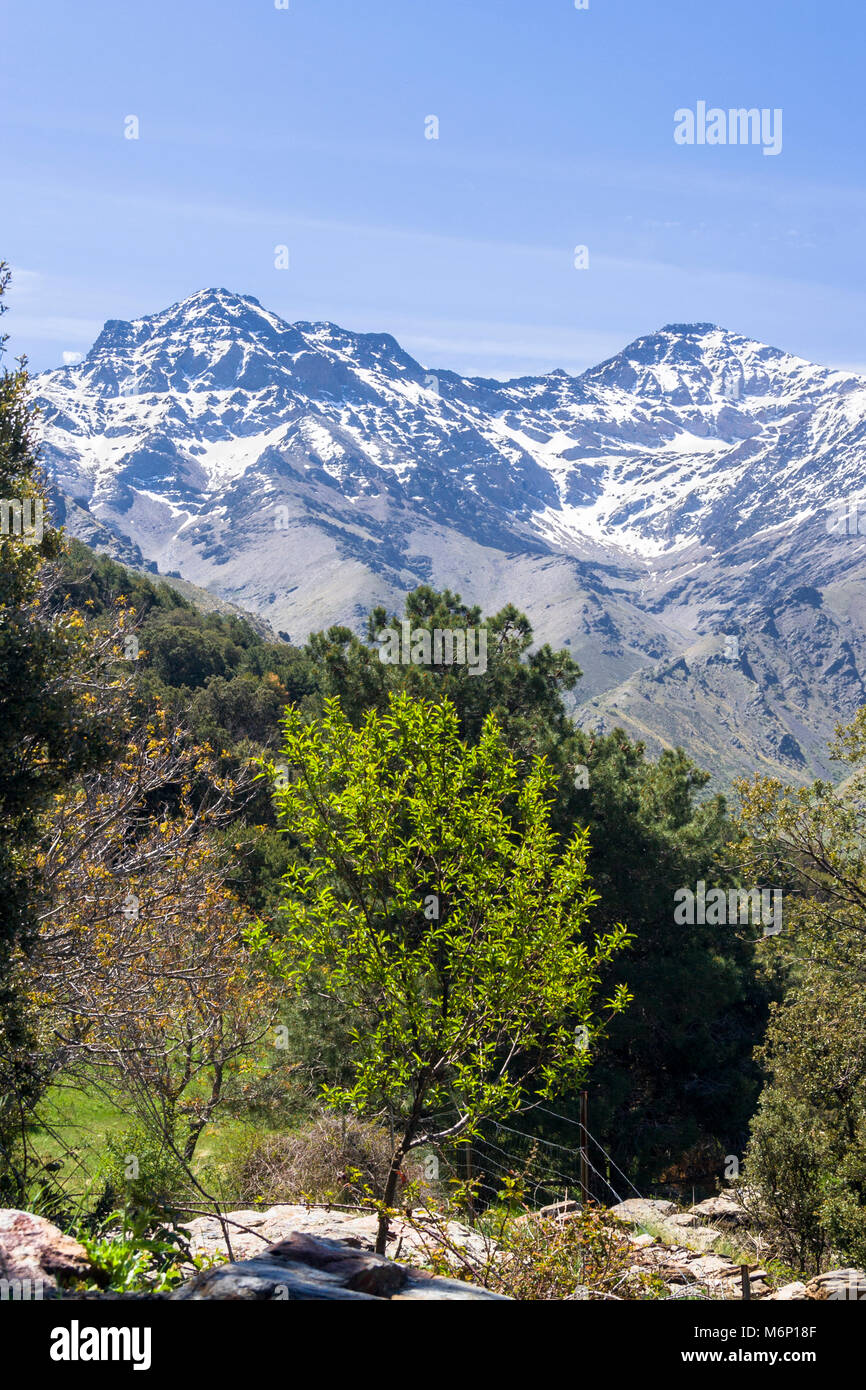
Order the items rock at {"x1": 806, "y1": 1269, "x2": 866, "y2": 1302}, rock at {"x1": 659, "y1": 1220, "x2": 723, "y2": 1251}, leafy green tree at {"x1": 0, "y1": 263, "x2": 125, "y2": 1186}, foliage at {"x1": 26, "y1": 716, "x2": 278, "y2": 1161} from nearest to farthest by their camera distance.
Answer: rock at {"x1": 806, "y1": 1269, "x2": 866, "y2": 1302}
leafy green tree at {"x1": 0, "y1": 263, "x2": 125, "y2": 1186}
foliage at {"x1": 26, "y1": 716, "x2": 278, "y2": 1161}
rock at {"x1": 659, "y1": 1220, "x2": 723, "y2": 1251}

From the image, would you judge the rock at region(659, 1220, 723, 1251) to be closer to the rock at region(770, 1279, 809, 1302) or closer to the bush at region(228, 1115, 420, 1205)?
the bush at region(228, 1115, 420, 1205)

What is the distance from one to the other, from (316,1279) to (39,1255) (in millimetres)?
2136

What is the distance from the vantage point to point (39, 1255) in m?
6.89

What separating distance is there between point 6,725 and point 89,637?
6.29 meters

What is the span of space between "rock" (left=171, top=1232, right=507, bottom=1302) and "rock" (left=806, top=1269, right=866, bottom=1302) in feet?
15.9

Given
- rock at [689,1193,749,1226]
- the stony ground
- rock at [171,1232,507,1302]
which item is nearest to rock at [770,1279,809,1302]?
the stony ground

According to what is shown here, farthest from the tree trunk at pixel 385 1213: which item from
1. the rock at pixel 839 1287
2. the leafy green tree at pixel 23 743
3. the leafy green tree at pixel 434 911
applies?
the leafy green tree at pixel 23 743

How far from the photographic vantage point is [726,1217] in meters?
18.4

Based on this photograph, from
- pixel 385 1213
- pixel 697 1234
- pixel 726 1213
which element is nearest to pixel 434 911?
pixel 385 1213

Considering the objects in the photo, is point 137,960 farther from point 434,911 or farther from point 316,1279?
point 316,1279

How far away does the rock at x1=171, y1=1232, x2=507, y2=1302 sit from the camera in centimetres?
575
